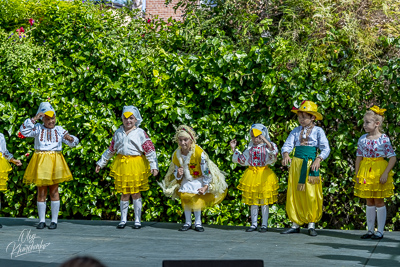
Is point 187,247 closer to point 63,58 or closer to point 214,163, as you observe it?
point 214,163

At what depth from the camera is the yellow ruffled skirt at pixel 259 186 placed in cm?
713

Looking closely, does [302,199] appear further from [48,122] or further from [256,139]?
[48,122]

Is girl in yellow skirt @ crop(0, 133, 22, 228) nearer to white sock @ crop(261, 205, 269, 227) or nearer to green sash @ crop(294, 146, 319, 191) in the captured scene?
white sock @ crop(261, 205, 269, 227)

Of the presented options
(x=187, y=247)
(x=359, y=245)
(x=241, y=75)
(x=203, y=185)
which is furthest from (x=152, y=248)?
(x=241, y=75)

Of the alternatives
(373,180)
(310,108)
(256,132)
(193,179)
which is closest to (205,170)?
(193,179)

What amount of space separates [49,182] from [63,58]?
231 cm

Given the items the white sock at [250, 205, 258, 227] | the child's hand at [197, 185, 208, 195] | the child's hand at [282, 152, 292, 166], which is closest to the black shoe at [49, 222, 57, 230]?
the child's hand at [197, 185, 208, 195]

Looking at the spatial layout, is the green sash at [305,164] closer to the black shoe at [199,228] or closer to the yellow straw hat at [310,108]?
the yellow straw hat at [310,108]

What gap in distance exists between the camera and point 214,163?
7742 mm

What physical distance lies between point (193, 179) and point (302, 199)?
145 centimetres

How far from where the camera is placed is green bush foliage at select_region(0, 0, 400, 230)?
299 inches

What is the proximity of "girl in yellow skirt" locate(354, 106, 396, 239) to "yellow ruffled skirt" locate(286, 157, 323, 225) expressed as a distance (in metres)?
0.52

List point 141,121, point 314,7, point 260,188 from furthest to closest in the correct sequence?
point 314,7, point 141,121, point 260,188

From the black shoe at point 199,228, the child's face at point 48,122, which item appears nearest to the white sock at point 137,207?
the black shoe at point 199,228
